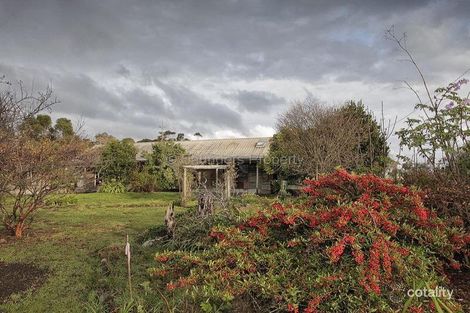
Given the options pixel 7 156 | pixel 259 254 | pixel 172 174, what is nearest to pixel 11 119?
pixel 7 156

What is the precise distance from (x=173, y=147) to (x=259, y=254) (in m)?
22.1

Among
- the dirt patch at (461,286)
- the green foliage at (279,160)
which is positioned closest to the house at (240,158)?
the green foliage at (279,160)

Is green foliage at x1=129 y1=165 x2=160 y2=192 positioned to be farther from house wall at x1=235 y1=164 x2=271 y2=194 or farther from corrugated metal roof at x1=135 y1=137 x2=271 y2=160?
house wall at x1=235 y1=164 x2=271 y2=194

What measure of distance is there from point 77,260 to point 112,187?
20417 millimetres

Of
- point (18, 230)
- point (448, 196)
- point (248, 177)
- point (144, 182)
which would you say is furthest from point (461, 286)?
point (248, 177)

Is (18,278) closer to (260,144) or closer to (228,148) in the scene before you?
(260,144)

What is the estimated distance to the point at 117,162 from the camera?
26.7 meters

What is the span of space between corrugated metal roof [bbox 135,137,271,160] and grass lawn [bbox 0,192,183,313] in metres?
15.9

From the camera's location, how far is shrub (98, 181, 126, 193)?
25.8 meters

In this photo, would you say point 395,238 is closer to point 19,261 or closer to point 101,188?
point 19,261

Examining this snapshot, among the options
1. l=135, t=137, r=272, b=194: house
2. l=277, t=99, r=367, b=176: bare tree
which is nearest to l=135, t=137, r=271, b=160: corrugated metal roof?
l=135, t=137, r=272, b=194: house

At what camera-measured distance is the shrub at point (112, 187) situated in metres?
25.8

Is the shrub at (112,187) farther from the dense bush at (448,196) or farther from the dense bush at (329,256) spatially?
the dense bush at (448,196)

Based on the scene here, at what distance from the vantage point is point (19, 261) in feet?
20.8
